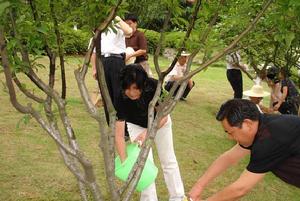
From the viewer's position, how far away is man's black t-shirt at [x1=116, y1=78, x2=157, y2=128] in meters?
3.98

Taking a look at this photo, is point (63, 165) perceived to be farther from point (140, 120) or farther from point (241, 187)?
point (241, 187)

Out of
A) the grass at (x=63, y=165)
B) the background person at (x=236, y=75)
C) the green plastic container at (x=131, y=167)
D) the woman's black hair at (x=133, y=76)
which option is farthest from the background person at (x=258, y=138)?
the background person at (x=236, y=75)

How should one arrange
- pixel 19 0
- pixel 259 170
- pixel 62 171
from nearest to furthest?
pixel 19 0 → pixel 259 170 → pixel 62 171

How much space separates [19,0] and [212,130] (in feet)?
22.0

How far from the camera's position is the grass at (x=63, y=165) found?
4887mm

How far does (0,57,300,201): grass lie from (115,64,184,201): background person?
0.45 metres

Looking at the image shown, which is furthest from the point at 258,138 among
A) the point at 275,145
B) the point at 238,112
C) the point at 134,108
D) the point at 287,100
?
the point at 287,100

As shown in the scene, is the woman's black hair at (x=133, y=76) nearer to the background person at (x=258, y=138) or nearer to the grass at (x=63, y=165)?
the grass at (x=63, y=165)

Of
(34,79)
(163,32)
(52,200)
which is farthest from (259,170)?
(52,200)

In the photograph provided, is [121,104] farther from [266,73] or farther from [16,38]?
[266,73]

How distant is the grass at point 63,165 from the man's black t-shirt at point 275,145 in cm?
130

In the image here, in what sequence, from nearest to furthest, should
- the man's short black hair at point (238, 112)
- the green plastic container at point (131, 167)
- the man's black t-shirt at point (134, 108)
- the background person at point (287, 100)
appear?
the man's short black hair at point (238, 112), the green plastic container at point (131, 167), the man's black t-shirt at point (134, 108), the background person at point (287, 100)

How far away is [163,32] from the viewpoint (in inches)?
108

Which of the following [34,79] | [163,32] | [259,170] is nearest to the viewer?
[34,79]
